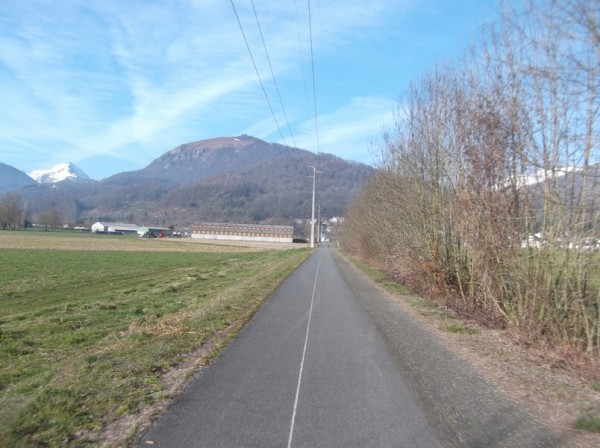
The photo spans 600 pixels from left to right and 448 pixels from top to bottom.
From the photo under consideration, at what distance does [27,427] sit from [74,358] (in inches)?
→ 133

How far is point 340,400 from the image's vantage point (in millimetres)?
5773

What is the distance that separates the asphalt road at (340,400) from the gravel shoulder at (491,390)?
1.0 inches

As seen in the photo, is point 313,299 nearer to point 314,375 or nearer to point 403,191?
point 403,191

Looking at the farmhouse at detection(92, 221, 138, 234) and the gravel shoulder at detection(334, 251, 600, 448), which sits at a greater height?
the farmhouse at detection(92, 221, 138, 234)

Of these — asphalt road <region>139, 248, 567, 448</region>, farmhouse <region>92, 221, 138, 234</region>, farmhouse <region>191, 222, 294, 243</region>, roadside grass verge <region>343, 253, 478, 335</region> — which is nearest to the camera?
asphalt road <region>139, 248, 567, 448</region>

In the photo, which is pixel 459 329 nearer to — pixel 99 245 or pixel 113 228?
pixel 99 245

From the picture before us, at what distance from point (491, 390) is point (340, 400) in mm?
2019

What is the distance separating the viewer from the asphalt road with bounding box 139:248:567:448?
4.68 metres

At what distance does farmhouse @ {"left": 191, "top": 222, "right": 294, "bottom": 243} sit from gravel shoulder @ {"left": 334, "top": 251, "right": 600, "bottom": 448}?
142445mm

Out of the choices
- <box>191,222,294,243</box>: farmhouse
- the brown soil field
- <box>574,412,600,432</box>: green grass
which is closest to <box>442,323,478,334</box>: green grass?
<box>574,412,600,432</box>: green grass

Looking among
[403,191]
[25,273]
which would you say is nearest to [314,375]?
[403,191]

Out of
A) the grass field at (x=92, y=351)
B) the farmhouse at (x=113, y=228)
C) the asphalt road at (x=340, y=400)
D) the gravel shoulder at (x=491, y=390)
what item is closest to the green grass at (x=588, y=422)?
the gravel shoulder at (x=491, y=390)

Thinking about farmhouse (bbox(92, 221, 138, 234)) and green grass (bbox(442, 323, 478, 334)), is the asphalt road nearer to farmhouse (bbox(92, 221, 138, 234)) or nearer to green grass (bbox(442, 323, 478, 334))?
green grass (bbox(442, 323, 478, 334))

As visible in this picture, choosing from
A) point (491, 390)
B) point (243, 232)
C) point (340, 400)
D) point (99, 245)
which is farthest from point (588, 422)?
point (243, 232)
